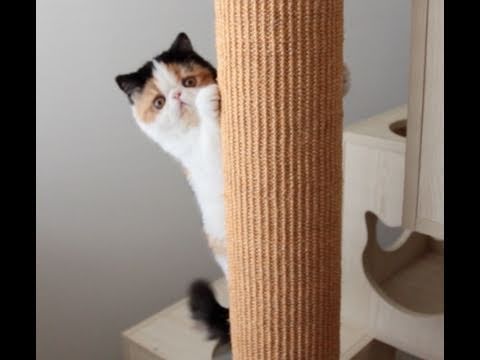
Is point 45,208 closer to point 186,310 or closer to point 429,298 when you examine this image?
point 186,310

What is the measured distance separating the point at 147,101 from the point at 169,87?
1.5 inches

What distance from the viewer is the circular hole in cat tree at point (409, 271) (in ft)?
3.57

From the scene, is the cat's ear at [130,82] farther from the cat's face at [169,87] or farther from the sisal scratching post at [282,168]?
the sisal scratching post at [282,168]

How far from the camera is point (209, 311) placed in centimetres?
96

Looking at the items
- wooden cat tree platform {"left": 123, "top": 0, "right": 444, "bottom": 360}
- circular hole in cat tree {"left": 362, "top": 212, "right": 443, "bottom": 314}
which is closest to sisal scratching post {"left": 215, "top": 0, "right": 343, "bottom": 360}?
wooden cat tree platform {"left": 123, "top": 0, "right": 444, "bottom": 360}

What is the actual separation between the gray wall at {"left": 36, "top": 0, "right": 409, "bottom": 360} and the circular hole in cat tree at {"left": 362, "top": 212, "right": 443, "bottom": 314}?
1.19 feet

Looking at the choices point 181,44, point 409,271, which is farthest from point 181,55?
point 409,271

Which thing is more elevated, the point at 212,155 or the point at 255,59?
the point at 255,59

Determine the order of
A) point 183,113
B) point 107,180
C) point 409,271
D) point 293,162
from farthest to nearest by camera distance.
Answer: point 409,271 → point 107,180 → point 183,113 → point 293,162

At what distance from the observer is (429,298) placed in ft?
3.72

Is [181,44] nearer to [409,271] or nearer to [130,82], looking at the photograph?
[130,82]
